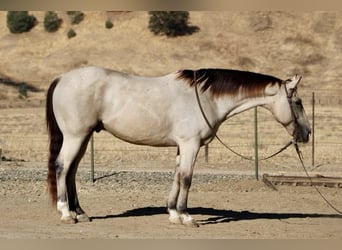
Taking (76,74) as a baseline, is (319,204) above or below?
below

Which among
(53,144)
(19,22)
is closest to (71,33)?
(19,22)

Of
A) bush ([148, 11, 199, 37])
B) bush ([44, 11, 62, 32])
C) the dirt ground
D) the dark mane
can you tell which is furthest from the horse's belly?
bush ([44, 11, 62, 32])

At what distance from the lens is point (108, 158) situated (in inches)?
802

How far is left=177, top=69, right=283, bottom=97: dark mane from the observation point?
861 centimetres

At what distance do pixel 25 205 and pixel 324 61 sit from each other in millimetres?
38518

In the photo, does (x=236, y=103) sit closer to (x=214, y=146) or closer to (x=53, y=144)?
(x=53, y=144)

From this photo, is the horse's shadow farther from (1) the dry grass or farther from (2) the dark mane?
(1) the dry grass

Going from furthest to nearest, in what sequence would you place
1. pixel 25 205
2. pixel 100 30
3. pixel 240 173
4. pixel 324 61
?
pixel 100 30
pixel 324 61
pixel 240 173
pixel 25 205

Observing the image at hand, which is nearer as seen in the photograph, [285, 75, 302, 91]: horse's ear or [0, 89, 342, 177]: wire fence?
[285, 75, 302, 91]: horse's ear

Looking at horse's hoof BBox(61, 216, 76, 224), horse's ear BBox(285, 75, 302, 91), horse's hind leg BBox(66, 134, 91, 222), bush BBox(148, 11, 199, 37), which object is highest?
bush BBox(148, 11, 199, 37)

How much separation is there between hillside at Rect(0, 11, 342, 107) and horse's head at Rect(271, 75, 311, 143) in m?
34.0

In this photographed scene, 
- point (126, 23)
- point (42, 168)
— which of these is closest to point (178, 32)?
point (126, 23)

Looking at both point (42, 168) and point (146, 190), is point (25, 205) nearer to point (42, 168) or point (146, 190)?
point (146, 190)

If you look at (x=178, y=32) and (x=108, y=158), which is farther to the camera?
(x=178, y=32)
